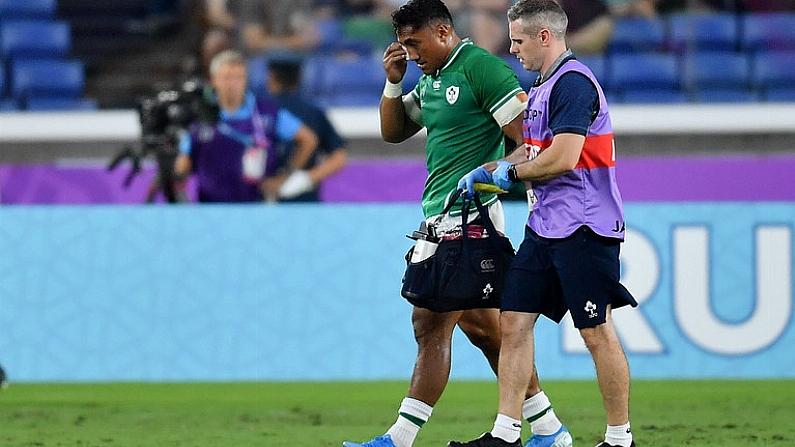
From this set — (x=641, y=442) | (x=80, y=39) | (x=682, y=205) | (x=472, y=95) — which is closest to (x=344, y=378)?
(x=682, y=205)

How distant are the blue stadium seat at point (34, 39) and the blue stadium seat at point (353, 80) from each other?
2838 mm

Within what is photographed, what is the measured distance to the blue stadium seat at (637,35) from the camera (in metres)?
13.9

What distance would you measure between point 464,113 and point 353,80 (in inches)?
347

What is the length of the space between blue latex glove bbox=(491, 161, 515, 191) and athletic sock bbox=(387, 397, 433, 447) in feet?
3.02

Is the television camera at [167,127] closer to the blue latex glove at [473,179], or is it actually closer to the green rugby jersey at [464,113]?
the green rugby jersey at [464,113]

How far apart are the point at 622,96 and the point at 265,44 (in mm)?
3762

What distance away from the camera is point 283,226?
882cm

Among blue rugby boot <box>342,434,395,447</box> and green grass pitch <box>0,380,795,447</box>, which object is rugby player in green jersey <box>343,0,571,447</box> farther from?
green grass pitch <box>0,380,795,447</box>

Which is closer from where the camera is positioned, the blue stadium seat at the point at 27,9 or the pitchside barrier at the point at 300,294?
the pitchside barrier at the point at 300,294

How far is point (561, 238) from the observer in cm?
483

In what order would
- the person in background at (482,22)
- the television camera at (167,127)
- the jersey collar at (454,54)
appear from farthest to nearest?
the person in background at (482,22), the television camera at (167,127), the jersey collar at (454,54)

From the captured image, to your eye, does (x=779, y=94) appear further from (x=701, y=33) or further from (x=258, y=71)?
(x=258, y=71)

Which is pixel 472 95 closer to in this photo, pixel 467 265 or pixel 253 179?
pixel 467 265

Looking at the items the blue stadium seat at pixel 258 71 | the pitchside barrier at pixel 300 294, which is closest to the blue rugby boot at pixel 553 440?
the pitchside barrier at pixel 300 294
